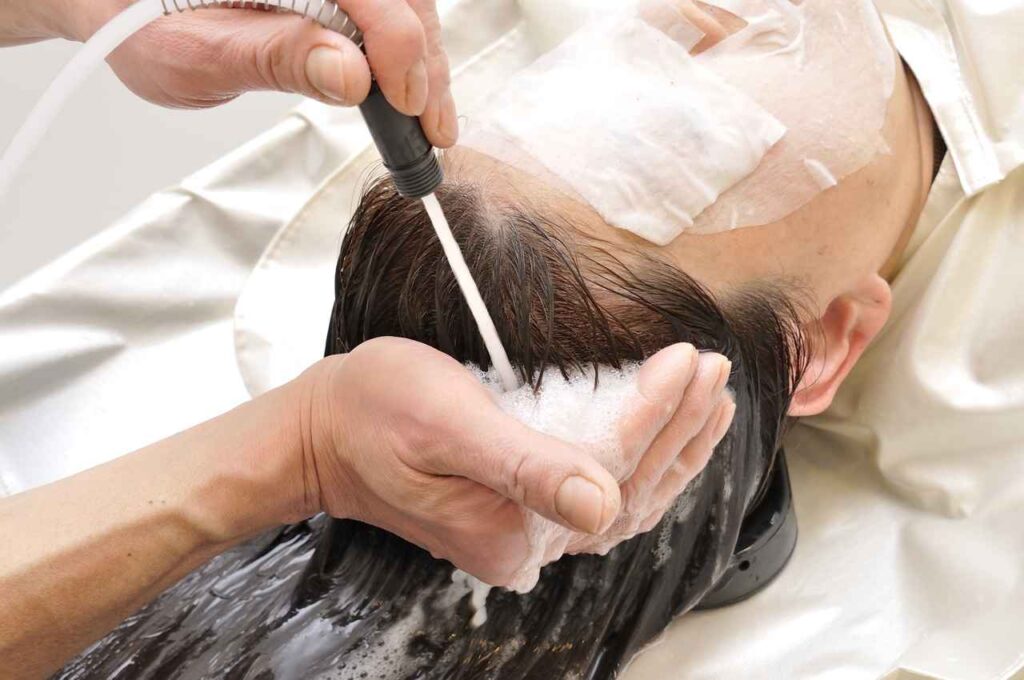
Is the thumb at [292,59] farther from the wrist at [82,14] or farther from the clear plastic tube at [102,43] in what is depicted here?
the wrist at [82,14]

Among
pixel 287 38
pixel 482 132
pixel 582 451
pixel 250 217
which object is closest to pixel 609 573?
pixel 582 451

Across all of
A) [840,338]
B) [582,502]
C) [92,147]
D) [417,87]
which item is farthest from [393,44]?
[92,147]

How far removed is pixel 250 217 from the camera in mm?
1431

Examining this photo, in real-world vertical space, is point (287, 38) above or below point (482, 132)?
above

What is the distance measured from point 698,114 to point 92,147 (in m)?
1.38

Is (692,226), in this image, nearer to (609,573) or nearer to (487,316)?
(487,316)

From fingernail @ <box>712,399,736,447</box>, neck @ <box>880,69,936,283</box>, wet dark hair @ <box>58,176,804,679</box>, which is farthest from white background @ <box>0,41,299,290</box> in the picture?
fingernail @ <box>712,399,736,447</box>

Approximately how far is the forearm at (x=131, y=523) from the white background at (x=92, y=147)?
3.48 ft

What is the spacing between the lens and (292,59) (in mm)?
687

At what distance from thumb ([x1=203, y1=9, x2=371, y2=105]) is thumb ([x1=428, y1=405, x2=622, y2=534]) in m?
0.24

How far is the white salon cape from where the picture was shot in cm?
107

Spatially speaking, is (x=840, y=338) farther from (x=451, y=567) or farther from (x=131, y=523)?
(x=131, y=523)

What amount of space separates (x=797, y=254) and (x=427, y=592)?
1.51 feet

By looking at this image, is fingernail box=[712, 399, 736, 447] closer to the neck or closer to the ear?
the ear
